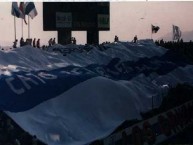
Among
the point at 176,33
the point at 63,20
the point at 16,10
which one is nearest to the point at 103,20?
the point at 63,20

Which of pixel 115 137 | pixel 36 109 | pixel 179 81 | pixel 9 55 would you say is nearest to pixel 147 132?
pixel 115 137

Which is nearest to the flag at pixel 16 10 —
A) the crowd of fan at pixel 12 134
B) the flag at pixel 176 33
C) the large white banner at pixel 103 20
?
the large white banner at pixel 103 20

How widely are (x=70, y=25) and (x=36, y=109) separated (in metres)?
18.6

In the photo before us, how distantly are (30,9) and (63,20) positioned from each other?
2.24m

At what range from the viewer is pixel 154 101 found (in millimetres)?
14570

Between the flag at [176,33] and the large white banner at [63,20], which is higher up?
the large white banner at [63,20]

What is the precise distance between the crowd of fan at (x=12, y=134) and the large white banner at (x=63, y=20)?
18416 millimetres

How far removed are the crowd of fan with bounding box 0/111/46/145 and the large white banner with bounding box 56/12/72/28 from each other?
725 inches

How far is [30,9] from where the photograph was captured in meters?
27.7

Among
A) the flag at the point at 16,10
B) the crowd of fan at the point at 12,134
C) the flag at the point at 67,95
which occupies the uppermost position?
the flag at the point at 16,10

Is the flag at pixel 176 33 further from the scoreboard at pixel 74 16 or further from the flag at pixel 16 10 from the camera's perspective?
the flag at pixel 16 10

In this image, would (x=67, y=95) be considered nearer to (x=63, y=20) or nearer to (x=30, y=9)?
(x=30, y=9)

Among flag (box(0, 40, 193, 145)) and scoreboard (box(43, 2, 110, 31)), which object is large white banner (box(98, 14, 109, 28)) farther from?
flag (box(0, 40, 193, 145))

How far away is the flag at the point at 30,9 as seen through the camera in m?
27.6
